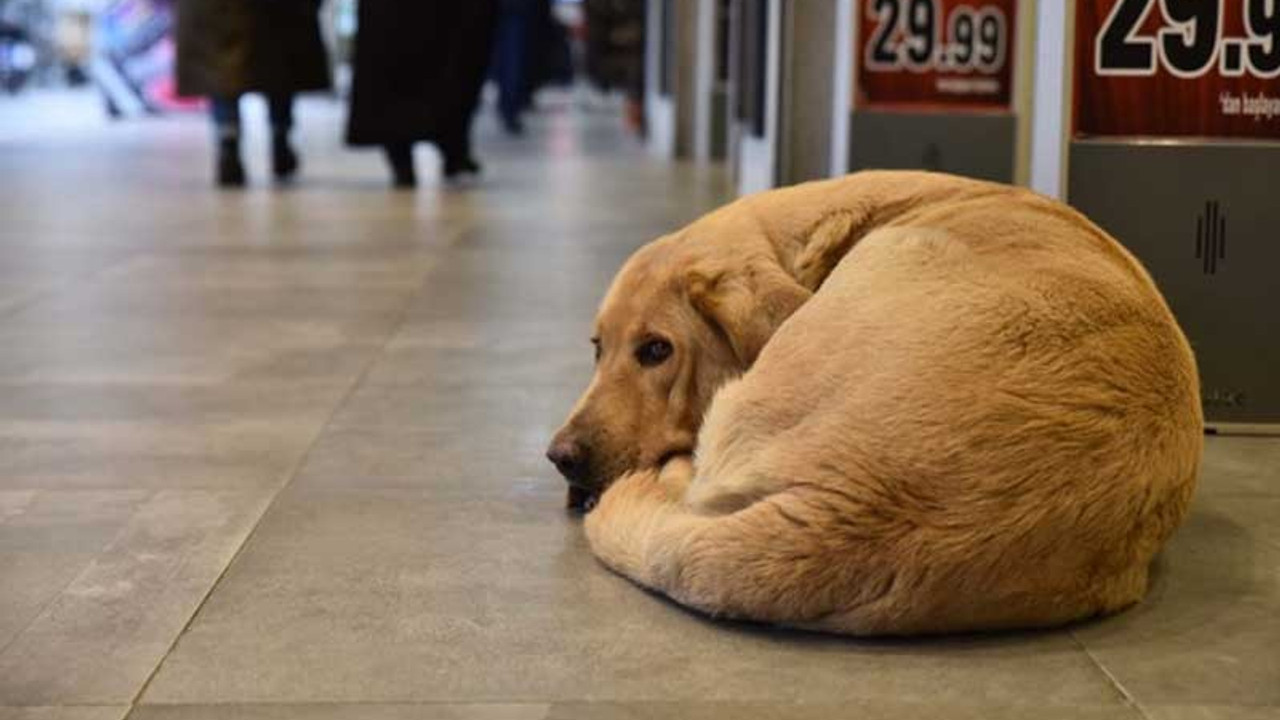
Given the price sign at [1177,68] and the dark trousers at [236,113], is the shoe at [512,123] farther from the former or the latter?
the price sign at [1177,68]

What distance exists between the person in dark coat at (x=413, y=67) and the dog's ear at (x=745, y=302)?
7.34m

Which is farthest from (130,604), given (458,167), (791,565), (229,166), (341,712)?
(458,167)

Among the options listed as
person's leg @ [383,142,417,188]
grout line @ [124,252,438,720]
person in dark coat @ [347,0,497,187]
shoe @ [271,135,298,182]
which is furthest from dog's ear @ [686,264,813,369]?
shoe @ [271,135,298,182]

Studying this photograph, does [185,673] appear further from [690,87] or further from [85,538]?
[690,87]

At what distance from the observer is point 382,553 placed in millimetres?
3115

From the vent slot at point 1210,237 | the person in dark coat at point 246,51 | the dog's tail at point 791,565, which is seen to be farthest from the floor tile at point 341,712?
the person in dark coat at point 246,51

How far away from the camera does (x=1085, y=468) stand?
259 cm

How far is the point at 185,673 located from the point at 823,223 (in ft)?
4.41

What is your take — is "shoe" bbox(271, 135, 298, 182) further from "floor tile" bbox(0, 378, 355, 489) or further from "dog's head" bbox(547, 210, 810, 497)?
"dog's head" bbox(547, 210, 810, 497)

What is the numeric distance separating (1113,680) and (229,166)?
8.85 m

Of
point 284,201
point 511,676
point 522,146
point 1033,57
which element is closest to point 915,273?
point 511,676

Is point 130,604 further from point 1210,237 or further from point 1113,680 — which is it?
point 1210,237

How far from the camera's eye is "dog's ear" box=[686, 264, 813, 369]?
10.2 ft

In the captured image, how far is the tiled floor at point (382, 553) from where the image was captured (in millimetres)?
2424
